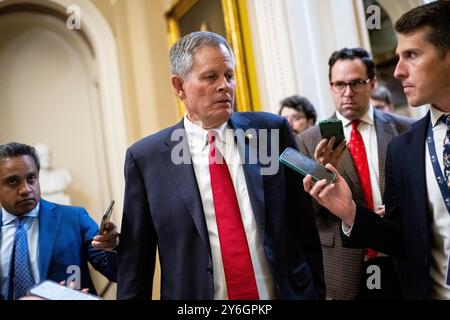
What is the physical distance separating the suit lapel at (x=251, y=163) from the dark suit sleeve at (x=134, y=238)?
33cm

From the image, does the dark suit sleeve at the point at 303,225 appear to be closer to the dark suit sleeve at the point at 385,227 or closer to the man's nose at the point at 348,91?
the dark suit sleeve at the point at 385,227

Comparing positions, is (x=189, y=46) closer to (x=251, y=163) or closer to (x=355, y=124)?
(x=251, y=163)

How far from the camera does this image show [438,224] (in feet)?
4.86

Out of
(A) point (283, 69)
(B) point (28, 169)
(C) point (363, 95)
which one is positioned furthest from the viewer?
(A) point (283, 69)

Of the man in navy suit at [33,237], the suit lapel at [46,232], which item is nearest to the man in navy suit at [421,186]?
the man in navy suit at [33,237]

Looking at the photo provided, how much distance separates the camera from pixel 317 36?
8.55ft

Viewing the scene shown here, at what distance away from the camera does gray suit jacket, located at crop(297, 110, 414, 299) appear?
1.89m

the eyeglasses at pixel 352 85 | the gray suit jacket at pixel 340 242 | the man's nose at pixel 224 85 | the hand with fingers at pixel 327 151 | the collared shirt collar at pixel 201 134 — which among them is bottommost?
the gray suit jacket at pixel 340 242

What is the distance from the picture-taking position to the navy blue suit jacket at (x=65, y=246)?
1.80 m

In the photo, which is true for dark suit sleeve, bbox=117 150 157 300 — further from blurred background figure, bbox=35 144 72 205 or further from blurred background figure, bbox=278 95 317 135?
blurred background figure, bbox=278 95 317 135

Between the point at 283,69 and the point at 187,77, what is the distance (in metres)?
1.18
